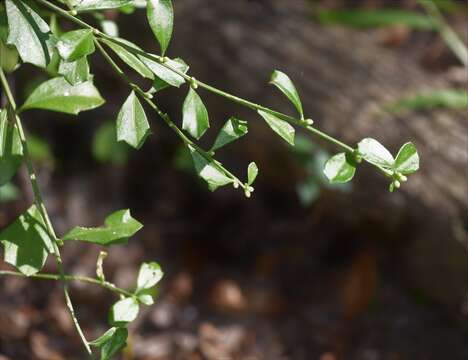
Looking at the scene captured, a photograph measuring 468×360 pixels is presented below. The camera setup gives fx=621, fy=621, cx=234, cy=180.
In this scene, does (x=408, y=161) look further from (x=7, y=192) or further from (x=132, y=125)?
(x=7, y=192)

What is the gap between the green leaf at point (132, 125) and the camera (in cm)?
92

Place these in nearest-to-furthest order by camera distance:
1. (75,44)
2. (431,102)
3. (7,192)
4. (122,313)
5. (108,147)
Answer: (75,44), (122,313), (7,192), (431,102), (108,147)

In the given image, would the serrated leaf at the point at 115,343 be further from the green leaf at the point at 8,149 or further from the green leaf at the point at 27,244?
the green leaf at the point at 8,149

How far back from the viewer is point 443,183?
79.9 inches

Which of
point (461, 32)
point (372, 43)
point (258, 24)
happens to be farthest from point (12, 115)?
point (461, 32)

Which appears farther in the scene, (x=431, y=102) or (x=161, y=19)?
(x=431, y=102)

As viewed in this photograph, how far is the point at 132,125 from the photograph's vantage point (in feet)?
3.06

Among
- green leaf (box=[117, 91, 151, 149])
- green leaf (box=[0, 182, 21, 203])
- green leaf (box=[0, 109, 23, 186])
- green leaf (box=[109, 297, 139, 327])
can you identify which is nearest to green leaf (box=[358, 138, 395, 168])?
green leaf (box=[117, 91, 151, 149])

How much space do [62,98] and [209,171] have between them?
13.8 inches

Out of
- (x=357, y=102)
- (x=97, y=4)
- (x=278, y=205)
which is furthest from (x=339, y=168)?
(x=278, y=205)

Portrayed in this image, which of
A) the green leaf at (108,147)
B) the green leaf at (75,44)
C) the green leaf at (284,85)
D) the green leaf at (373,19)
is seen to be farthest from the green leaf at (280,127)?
the green leaf at (373,19)

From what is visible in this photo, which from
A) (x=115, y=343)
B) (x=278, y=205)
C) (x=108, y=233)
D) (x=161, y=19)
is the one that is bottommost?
(x=278, y=205)

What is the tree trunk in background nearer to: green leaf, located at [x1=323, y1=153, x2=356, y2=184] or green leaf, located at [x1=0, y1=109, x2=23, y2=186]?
green leaf, located at [x1=323, y1=153, x2=356, y2=184]

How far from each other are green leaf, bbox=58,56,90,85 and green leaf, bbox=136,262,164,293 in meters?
0.33
